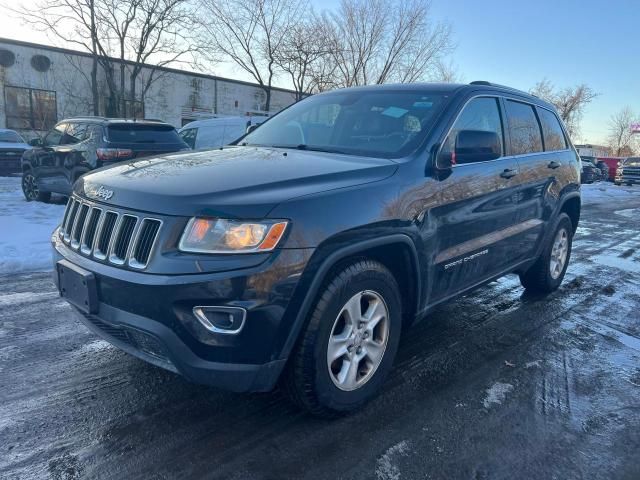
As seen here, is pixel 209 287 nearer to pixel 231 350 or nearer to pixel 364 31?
pixel 231 350

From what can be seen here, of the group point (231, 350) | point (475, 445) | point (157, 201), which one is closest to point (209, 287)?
point (231, 350)

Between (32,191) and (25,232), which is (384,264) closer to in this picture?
(25,232)

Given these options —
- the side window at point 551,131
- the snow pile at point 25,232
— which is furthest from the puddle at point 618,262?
the snow pile at point 25,232

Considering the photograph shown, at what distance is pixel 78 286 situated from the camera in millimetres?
2596

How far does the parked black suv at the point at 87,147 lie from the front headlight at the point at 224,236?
7.16 m

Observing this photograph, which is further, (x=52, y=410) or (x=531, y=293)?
(x=531, y=293)

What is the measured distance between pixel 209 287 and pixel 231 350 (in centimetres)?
32

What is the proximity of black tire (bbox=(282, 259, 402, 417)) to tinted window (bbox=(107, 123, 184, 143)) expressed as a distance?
7439mm

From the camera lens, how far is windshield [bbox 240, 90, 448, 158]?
10.9 feet

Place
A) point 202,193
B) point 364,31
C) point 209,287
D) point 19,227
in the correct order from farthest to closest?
point 364,31 → point 19,227 → point 202,193 → point 209,287

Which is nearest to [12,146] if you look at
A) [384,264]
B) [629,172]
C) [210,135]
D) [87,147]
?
[210,135]

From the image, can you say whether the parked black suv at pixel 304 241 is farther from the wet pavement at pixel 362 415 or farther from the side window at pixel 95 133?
the side window at pixel 95 133

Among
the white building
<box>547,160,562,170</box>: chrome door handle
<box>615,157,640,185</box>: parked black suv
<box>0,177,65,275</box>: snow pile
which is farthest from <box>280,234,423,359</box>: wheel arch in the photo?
<box>615,157,640,185</box>: parked black suv

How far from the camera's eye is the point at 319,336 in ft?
8.18
